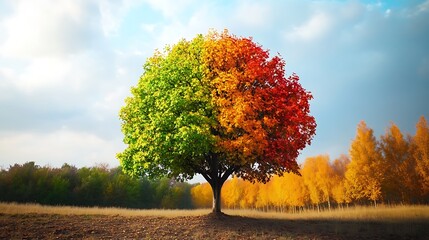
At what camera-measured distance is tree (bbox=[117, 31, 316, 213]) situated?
75.6 ft

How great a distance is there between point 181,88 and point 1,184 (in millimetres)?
73688

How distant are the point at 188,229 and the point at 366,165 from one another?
131ft

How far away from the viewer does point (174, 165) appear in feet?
83.0

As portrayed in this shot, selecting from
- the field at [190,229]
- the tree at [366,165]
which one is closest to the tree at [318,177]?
the tree at [366,165]

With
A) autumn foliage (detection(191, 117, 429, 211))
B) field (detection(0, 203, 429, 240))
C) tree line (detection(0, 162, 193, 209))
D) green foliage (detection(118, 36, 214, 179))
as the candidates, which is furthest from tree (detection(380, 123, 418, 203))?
tree line (detection(0, 162, 193, 209))

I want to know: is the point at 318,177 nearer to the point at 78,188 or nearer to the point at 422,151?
the point at 422,151

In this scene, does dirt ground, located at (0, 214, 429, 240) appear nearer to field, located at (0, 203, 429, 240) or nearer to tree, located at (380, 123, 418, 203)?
field, located at (0, 203, 429, 240)

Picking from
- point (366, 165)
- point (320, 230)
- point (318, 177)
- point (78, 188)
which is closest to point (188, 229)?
point (320, 230)

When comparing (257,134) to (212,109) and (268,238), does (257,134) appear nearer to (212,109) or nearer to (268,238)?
(212,109)

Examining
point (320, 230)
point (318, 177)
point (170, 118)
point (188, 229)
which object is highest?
point (170, 118)

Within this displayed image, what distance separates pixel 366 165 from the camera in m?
51.1

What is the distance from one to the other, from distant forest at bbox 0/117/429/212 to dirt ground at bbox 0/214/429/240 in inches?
272

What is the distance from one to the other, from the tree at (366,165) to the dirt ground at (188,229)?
87.1 feet

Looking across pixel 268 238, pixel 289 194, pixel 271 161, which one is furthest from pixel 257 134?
pixel 289 194
